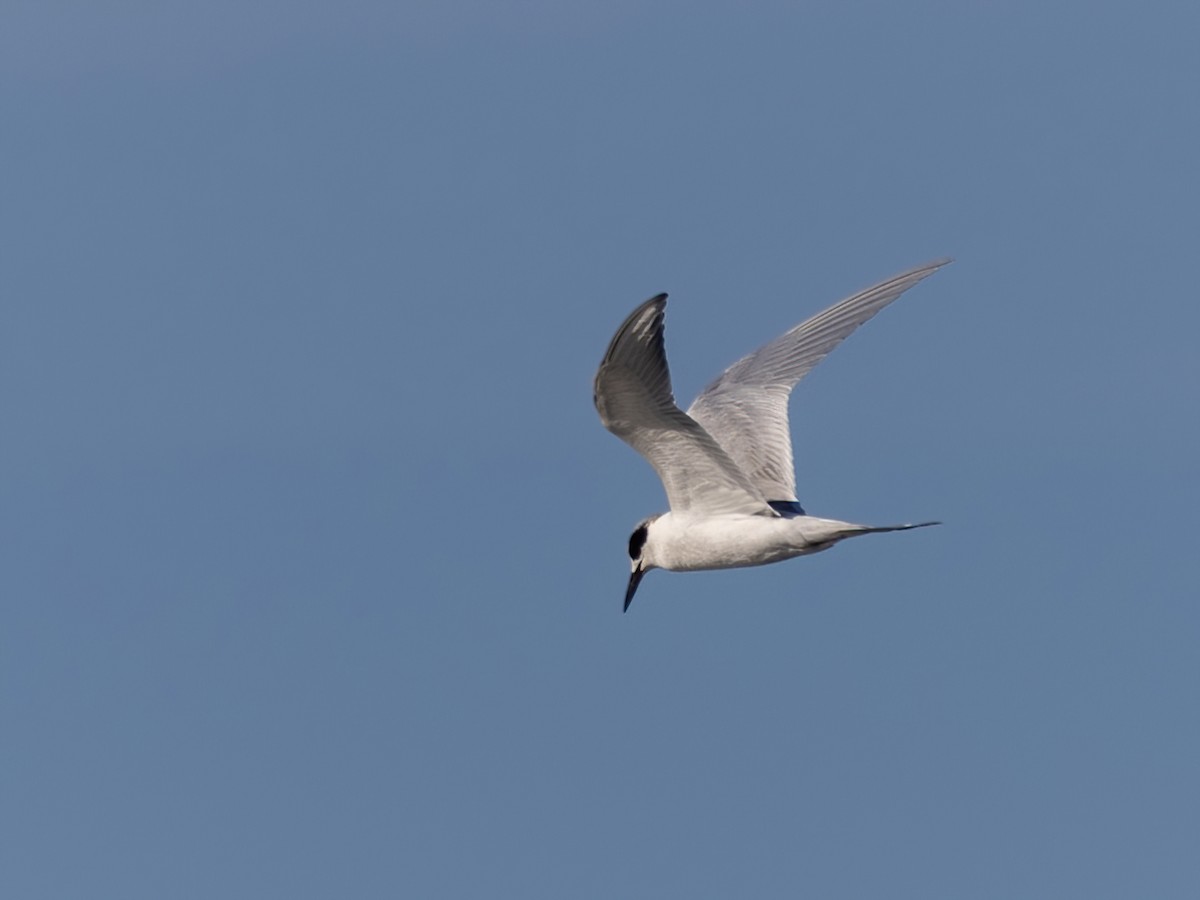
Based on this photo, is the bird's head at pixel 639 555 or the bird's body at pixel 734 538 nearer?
the bird's body at pixel 734 538

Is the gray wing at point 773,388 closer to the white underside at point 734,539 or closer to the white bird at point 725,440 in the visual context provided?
the white bird at point 725,440

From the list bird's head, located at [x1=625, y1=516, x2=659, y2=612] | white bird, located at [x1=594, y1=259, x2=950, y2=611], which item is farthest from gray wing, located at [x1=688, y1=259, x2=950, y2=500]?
bird's head, located at [x1=625, y1=516, x2=659, y2=612]

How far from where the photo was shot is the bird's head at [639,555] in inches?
853

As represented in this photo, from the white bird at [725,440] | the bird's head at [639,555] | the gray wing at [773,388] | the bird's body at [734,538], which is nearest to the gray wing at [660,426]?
the white bird at [725,440]

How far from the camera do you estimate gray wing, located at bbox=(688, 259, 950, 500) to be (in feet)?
74.0

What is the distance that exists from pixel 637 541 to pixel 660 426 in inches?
119

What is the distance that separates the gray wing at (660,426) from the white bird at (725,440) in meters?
0.01

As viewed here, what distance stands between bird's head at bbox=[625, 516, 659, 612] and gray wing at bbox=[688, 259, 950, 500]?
1.36 metres

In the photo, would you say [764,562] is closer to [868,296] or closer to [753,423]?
[753,423]

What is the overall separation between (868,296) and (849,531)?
663 cm

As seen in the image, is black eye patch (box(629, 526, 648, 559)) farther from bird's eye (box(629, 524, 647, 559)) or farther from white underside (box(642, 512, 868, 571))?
white underside (box(642, 512, 868, 571))

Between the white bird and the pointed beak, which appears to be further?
the pointed beak

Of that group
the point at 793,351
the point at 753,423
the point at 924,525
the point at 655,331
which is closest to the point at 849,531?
the point at 924,525

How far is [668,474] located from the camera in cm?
2044
